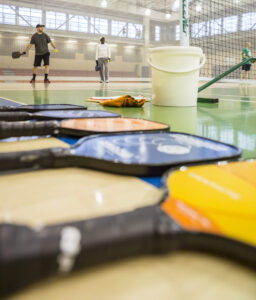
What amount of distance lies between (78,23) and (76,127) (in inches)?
848

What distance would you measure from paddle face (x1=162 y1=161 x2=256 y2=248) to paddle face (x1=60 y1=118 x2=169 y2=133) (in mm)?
526

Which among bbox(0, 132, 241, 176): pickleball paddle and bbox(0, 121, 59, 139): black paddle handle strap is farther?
bbox(0, 121, 59, 139): black paddle handle strap

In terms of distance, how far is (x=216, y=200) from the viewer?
536mm

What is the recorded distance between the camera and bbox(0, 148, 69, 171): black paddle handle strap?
0.72 metres

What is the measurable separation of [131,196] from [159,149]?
288 mm

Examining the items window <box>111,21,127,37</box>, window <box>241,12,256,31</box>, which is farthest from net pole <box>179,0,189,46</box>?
window <box>111,21,127,37</box>

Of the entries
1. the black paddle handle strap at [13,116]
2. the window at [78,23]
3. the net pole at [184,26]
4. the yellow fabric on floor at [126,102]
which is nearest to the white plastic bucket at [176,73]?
the yellow fabric on floor at [126,102]

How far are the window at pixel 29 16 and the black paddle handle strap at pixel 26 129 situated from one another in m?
19.5

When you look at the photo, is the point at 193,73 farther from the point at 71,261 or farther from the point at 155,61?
the point at 71,261

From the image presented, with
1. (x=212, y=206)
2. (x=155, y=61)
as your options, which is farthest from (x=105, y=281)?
(x=155, y=61)

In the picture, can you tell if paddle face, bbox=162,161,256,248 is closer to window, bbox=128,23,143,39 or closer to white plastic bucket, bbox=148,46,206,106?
white plastic bucket, bbox=148,46,206,106

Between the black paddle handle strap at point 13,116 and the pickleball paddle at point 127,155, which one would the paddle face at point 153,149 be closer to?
the pickleball paddle at point 127,155

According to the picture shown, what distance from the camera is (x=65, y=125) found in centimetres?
122

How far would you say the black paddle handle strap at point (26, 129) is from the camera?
1044 millimetres
